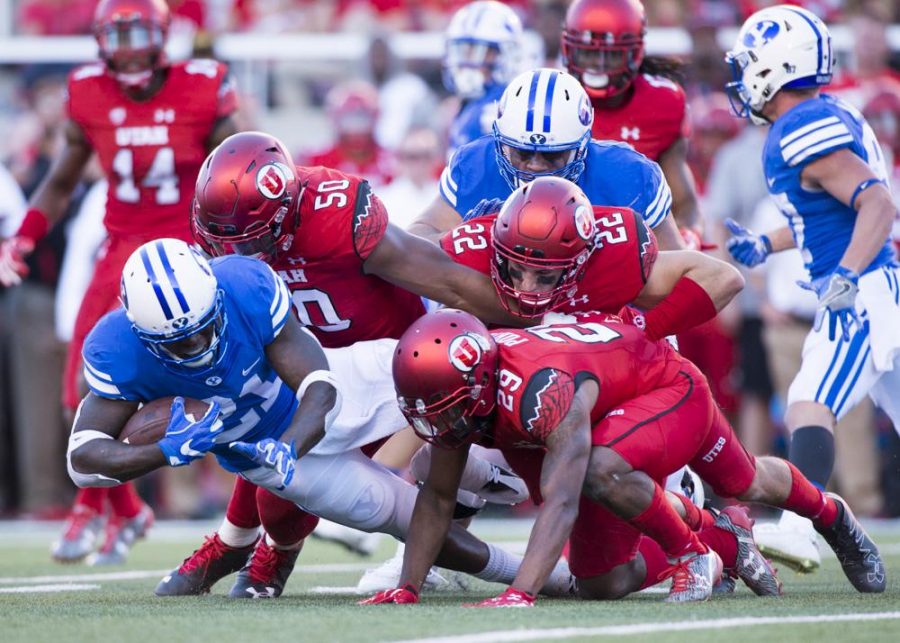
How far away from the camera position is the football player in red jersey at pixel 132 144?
7.04 meters

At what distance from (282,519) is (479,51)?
11.2ft

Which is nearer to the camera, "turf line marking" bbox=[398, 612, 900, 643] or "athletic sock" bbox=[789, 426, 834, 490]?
"turf line marking" bbox=[398, 612, 900, 643]

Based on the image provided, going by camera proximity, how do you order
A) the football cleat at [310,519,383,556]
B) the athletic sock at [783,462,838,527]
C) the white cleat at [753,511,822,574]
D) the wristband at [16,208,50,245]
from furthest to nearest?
the wristband at [16,208,50,245] → the football cleat at [310,519,383,556] → the white cleat at [753,511,822,574] → the athletic sock at [783,462,838,527]

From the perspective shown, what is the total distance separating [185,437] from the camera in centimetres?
454

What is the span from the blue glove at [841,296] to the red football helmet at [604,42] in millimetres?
1345

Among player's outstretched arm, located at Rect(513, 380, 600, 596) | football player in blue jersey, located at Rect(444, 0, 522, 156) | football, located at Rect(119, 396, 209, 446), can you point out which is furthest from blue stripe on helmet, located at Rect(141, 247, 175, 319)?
football player in blue jersey, located at Rect(444, 0, 522, 156)

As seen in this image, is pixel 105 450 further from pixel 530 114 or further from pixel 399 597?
pixel 530 114

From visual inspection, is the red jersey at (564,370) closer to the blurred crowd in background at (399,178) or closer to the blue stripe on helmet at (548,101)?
the blue stripe on helmet at (548,101)

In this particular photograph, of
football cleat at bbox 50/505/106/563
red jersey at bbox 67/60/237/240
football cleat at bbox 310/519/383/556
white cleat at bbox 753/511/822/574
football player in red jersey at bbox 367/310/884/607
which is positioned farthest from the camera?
red jersey at bbox 67/60/237/240

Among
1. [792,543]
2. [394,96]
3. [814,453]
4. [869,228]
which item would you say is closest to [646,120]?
[869,228]

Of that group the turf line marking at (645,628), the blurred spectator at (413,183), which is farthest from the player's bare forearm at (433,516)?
the blurred spectator at (413,183)

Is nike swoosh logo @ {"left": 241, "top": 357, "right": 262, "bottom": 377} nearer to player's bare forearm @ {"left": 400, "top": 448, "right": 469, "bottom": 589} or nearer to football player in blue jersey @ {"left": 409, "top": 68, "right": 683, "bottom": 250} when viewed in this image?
player's bare forearm @ {"left": 400, "top": 448, "right": 469, "bottom": 589}

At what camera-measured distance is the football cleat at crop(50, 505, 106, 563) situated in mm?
6984

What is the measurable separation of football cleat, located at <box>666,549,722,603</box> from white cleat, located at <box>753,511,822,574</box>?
2.09 feet
